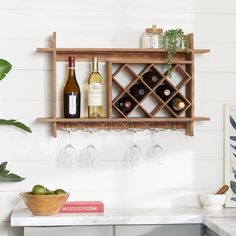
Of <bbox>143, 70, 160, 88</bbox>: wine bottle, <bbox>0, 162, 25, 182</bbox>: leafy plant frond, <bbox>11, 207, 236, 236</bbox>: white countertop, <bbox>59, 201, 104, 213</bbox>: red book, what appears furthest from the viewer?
<bbox>143, 70, 160, 88</bbox>: wine bottle

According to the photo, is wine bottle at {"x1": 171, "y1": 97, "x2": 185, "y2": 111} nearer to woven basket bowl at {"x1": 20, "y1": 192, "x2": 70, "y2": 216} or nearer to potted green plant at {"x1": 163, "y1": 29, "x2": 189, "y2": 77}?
potted green plant at {"x1": 163, "y1": 29, "x2": 189, "y2": 77}

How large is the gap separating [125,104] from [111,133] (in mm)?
228

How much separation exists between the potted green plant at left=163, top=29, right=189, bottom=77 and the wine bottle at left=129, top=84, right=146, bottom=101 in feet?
0.58

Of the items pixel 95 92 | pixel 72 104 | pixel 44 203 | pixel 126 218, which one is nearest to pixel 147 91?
pixel 95 92

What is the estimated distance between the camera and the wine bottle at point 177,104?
380 cm

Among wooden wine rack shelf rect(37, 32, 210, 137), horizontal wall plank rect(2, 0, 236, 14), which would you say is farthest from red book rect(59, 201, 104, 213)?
horizontal wall plank rect(2, 0, 236, 14)

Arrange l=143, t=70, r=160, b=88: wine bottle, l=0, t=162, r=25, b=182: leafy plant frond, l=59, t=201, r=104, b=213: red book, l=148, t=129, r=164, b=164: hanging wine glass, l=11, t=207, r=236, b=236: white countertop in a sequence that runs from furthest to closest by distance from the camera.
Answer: l=148, t=129, r=164, b=164: hanging wine glass
l=143, t=70, r=160, b=88: wine bottle
l=0, t=162, r=25, b=182: leafy plant frond
l=59, t=201, r=104, b=213: red book
l=11, t=207, r=236, b=236: white countertop

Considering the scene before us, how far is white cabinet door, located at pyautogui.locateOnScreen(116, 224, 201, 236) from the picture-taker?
3.52m

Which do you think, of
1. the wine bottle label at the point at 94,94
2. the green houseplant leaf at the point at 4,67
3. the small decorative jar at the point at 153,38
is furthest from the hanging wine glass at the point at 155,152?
the green houseplant leaf at the point at 4,67

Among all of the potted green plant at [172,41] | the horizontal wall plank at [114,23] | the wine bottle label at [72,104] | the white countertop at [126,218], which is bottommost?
the white countertop at [126,218]

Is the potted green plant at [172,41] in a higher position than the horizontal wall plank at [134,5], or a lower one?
lower

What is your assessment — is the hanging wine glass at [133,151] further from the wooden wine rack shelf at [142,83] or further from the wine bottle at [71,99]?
the wine bottle at [71,99]

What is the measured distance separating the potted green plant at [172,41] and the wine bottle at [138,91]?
18cm

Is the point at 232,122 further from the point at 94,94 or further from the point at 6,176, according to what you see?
the point at 6,176
